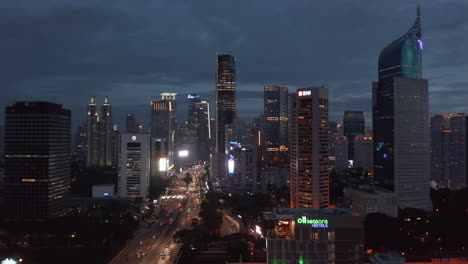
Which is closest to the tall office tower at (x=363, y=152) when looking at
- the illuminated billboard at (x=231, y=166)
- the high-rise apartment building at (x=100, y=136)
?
the illuminated billboard at (x=231, y=166)

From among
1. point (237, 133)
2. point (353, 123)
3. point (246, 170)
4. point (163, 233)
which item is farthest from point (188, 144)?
point (163, 233)

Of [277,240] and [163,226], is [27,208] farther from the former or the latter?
[277,240]

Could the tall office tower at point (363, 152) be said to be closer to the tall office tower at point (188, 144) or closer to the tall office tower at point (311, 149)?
the tall office tower at point (188, 144)

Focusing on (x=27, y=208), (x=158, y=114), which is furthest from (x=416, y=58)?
(x=158, y=114)

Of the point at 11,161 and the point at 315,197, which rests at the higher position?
the point at 11,161

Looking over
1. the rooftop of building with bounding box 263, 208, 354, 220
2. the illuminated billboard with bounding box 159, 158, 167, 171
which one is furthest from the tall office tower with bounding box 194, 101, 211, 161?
the rooftop of building with bounding box 263, 208, 354, 220

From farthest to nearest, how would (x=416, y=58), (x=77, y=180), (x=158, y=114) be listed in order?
(x=158, y=114), (x=77, y=180), (x=416, y=58)
